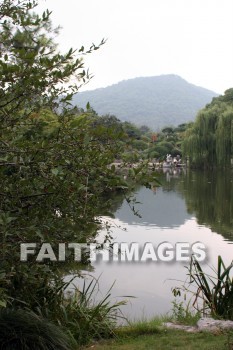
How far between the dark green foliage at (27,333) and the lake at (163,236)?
104 cm

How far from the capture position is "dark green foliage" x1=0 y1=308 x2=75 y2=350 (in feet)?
11.6

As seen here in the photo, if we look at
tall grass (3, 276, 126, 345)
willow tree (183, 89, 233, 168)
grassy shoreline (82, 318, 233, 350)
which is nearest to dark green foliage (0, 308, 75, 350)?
tall grass (3, 276, 126, 345)

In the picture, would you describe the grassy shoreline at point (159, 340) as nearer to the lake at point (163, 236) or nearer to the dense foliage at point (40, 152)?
the lake at point (163, 236)

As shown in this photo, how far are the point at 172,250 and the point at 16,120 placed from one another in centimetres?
1024

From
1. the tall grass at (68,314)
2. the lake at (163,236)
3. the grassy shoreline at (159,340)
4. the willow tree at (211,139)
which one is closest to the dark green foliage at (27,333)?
the tall grass at (68,314)

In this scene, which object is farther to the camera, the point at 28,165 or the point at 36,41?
the point at 36,41

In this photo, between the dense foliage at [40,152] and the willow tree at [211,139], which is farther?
the willow tree at [211,139]

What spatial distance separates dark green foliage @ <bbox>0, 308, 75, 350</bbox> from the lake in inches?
41.0

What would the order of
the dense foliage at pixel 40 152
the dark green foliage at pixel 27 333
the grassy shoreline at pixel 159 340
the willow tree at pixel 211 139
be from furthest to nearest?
the willow tree at pixel 211 139, the grassy shoreline at pixel 159 340, the dark green foliage at pixel 27 333, the dense foliage at pixel 40 152

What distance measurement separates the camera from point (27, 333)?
11.9 feet

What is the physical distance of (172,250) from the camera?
39.6ft

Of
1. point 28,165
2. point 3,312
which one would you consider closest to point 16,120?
point 28,165

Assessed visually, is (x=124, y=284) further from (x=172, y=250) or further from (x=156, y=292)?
(x=172, y=250)

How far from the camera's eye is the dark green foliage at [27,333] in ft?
11.6
